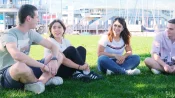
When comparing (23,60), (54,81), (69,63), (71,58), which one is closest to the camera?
(23,60)

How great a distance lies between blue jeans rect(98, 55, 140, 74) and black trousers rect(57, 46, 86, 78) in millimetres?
508

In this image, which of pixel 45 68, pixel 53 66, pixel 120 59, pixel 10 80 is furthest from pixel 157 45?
pixel 10 80

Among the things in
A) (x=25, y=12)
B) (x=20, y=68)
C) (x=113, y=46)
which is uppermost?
(x=25, y=12)

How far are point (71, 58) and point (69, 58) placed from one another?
0.13 feet

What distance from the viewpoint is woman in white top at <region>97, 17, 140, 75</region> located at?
6.61 m

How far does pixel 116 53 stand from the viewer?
6848 mm

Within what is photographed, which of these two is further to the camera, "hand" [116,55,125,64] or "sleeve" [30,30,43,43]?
"hand" [116,55,125,64]

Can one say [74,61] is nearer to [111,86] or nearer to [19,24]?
[111,86]

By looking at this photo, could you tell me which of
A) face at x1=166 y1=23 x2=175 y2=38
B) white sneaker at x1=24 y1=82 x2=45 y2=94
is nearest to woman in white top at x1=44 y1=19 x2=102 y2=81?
white sneaker at x1=24 y1=82 x2=45 y2=94

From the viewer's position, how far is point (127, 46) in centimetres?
700

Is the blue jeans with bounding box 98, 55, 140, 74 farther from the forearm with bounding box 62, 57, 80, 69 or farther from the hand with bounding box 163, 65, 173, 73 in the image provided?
the forearm with bounding box 62, 57, 80, 69

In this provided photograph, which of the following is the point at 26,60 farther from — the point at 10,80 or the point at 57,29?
the point at 57,29

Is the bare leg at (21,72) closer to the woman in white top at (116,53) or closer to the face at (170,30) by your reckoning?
the woman in white top at (116,53)

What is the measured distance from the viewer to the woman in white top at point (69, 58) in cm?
596
